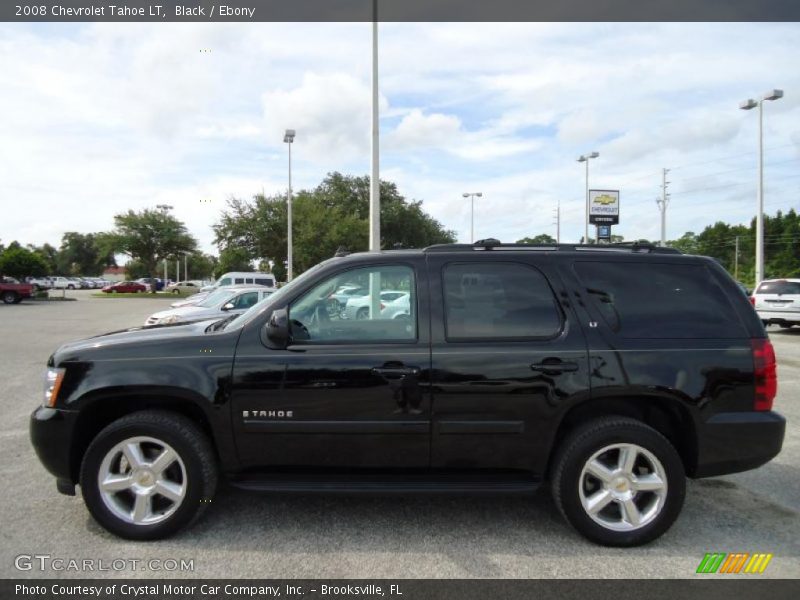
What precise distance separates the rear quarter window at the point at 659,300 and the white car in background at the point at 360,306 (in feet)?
4.00

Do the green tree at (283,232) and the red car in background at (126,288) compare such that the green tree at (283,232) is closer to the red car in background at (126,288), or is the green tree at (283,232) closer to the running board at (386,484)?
the red car in background at (126,288)

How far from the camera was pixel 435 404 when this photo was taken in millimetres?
3686

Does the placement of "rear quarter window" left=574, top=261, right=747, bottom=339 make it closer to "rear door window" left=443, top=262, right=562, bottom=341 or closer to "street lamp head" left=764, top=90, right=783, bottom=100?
"rear door window" left=443, top=262, right=562, bottom=341

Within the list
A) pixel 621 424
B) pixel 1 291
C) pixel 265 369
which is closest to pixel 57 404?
pixel 265 369

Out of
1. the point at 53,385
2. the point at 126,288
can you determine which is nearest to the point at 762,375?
the point at 53,385

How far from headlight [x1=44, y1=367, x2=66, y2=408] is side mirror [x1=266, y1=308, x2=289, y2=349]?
1.33m

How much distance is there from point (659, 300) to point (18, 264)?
3996cm

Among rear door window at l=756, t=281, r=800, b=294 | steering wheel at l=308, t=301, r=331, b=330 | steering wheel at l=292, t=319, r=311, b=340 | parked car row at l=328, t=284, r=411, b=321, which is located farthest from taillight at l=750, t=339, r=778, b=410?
rear door window at l=756, t=281, r=800, b=294

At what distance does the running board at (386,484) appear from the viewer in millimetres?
3680

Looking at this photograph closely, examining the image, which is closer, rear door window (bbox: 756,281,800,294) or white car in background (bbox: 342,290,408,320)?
white car in background (bbox: 342,290,408,320)

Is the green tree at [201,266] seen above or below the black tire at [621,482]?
above

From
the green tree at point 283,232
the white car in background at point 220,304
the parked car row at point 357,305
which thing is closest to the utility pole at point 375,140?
the white car in background at point 220,304

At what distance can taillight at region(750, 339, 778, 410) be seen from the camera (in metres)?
3.79

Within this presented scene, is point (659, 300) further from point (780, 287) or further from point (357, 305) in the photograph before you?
point (780, 287)
